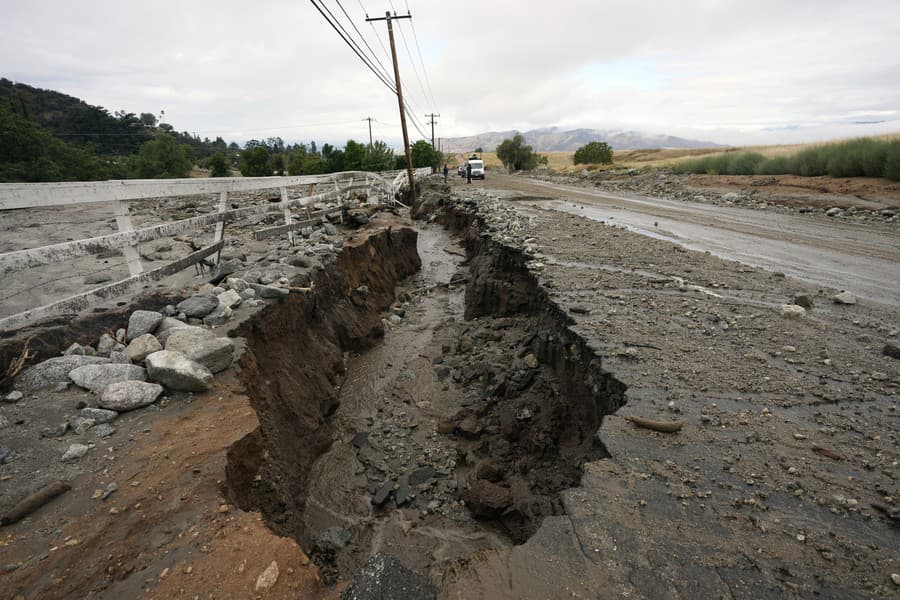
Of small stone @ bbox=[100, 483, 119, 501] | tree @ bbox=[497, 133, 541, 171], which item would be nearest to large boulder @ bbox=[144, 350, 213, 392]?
small stone @ bbox=[100, 483, 119, 501]

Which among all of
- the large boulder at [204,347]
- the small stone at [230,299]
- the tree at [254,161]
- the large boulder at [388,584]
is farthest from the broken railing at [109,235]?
Answer: the tree at [254,161]

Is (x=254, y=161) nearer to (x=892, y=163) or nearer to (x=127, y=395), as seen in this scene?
(x=127, y=395)

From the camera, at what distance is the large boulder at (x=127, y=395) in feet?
9.25

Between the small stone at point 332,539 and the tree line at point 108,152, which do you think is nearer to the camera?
the small stone at point 332,539

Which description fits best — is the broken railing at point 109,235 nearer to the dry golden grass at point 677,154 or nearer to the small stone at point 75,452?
the small stone at point 75,452

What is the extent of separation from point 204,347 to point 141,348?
18.2 inches

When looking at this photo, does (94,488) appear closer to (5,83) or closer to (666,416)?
(666,416)

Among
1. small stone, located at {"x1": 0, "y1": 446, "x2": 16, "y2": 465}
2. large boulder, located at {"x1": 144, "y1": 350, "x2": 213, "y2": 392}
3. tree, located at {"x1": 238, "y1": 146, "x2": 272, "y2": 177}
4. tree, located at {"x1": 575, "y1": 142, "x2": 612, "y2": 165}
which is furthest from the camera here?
tree, located at {"x1": 238, "y1": 146, "x2": 272, "y2": 177}

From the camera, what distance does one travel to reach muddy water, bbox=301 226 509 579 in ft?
11.8

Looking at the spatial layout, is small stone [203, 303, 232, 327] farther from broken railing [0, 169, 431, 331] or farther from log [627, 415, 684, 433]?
log [627, 415, 684, 433]

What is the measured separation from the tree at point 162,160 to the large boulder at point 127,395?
48.0 m

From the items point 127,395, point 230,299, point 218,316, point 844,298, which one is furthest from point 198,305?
point 844,298

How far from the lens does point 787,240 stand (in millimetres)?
8852

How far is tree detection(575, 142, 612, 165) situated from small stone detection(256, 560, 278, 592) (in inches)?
2028
